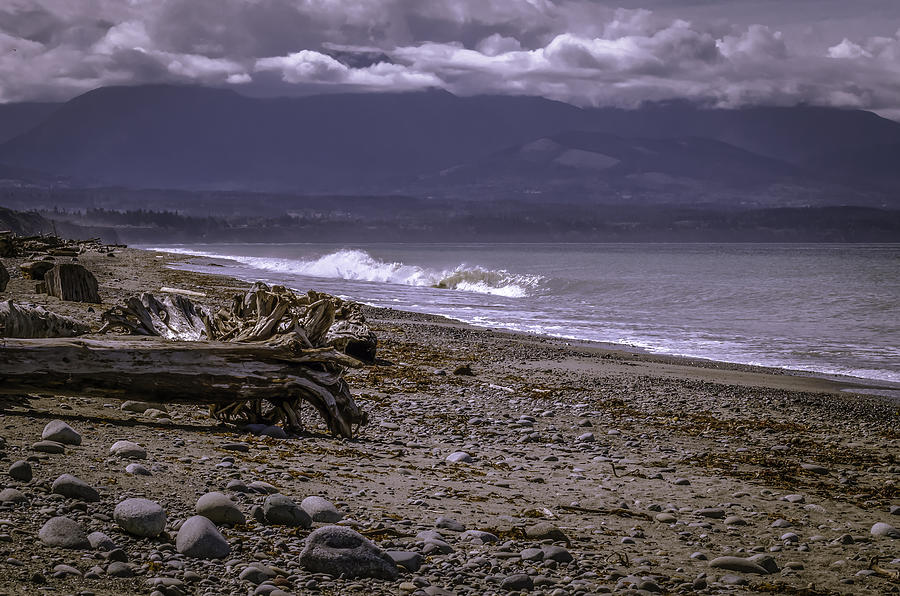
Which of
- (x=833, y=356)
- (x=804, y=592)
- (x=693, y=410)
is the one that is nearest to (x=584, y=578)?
(x=804, y=592)

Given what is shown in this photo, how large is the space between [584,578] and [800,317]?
28870 millimetres

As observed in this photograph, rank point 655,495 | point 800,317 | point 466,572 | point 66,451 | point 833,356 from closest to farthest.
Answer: point 466,572, point 66,451, point 655,495, point 833,356, point 800,317

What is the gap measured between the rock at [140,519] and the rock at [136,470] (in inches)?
40.8

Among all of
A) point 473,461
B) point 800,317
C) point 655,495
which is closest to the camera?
point 655,495

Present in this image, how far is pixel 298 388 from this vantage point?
8656 millimetres

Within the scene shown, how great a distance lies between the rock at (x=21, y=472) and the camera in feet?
17.7

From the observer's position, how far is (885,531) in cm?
670

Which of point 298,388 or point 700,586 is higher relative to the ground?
point 298,388

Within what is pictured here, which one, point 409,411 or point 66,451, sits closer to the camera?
point 66,451

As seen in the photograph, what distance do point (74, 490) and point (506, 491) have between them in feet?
11.2

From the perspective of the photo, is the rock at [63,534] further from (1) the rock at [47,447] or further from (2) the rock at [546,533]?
(2) the rock at [546,533]

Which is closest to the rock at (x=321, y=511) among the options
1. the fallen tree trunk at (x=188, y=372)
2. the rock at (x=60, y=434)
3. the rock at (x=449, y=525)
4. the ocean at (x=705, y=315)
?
the rock at (x=449, y=525)

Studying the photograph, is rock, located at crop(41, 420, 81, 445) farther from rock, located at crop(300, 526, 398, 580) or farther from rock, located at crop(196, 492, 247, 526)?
rock, located at crop(300, 526, 398, 580)

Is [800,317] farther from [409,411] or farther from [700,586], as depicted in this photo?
[700,586]
